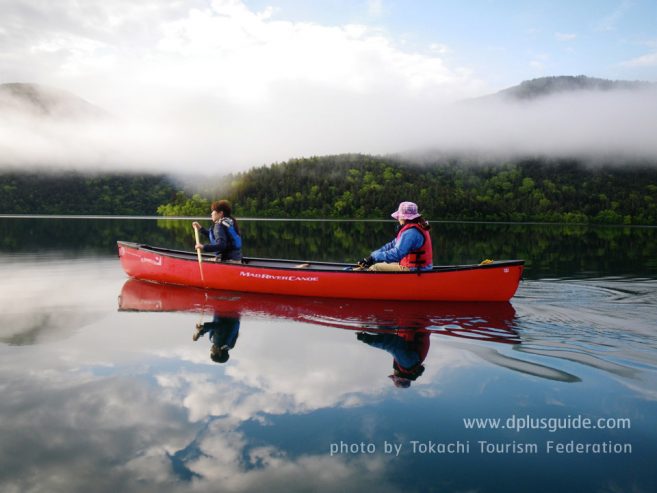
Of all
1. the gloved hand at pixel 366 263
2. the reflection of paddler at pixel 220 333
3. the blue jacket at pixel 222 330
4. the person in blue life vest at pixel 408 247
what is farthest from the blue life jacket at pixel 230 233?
the person in blue life vest at pixel 408 247

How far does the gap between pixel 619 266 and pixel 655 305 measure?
456 inches

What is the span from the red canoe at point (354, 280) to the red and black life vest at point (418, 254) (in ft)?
0.97

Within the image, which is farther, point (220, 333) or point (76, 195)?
point (76, 195)

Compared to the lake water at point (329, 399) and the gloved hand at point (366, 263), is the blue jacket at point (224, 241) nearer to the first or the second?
the lake water at point (329, 399)

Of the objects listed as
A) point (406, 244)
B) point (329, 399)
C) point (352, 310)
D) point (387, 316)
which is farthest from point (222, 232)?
point (329, 399)

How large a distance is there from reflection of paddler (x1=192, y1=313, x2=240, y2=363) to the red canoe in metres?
2.45

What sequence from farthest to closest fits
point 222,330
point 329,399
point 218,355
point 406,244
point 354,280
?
point 354,280, point 406,244, point 222,330, point 218,355, point 329,399

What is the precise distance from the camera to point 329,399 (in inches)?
Answer: 286

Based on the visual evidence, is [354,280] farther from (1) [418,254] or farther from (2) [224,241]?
(2) [224,241]

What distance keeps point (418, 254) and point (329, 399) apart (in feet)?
23.3

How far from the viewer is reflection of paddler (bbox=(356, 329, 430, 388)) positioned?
8320mm

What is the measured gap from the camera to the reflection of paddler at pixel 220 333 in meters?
9.49

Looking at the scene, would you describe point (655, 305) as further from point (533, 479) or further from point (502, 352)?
point (533, 479)

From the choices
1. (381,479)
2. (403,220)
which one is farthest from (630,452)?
(403,220)
